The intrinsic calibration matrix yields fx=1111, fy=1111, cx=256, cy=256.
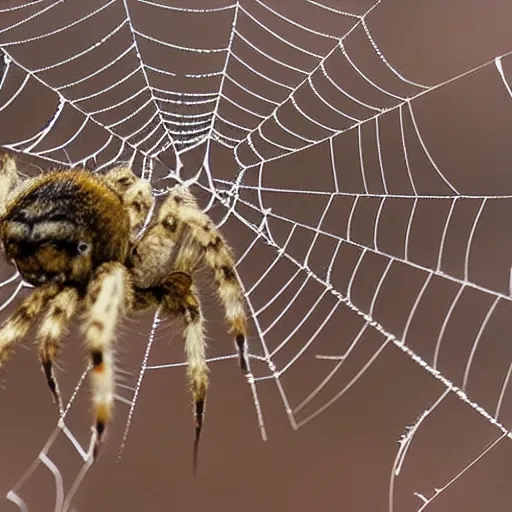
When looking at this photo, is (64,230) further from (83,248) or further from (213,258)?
(213,258)

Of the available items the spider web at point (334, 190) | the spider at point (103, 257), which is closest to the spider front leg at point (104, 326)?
the spider at point (103, 257)

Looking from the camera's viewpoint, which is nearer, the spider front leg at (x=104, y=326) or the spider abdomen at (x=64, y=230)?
the spider front leg at (x=104, y=326)

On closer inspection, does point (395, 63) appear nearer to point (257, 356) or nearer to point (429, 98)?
point (429, 98)

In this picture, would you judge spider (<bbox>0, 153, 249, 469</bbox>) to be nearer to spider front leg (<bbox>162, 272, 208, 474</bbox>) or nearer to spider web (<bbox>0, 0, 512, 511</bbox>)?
spider front leg (<bbox>162, 272, 208, 474</bbox>)

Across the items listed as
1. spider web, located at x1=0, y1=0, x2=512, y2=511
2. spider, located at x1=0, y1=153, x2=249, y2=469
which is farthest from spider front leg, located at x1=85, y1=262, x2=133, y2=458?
spider web, located at x1=0, y1=0, x2=512, y2=511

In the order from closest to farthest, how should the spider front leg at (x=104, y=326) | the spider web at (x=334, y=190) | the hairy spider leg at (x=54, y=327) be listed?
the spider front leg at (x=104, y=326), the hairy spider leg at (x=54, y=327), the spider web at (x=334, y=190)

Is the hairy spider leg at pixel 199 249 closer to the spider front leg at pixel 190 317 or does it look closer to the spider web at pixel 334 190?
the spider front leg at pixel 190 317

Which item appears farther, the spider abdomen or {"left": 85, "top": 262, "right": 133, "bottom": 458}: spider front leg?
the spider abdomen

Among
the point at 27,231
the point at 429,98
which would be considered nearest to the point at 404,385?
the point at 429,98

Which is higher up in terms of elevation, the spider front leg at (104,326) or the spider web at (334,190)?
the spider web at (334,190)
